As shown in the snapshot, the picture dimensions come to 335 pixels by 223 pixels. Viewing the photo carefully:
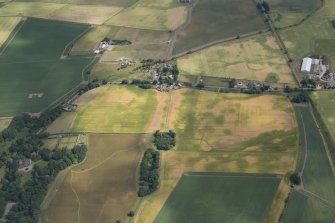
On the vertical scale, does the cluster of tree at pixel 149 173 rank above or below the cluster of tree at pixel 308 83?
below

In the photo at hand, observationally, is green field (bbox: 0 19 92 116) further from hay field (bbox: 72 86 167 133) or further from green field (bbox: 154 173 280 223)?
green field (bbox: 154 173 280 223)

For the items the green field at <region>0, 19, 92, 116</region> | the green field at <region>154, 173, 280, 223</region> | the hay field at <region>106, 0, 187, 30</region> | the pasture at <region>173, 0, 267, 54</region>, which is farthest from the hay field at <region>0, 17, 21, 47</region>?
the green field at <region>154, 173, 280, 223</region>

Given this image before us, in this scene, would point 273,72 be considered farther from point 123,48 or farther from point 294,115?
point 123,48

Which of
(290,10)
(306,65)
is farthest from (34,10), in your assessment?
(306,65)

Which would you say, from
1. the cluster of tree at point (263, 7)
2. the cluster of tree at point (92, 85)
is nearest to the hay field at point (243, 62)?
the cluster of tree at point (263, 7)

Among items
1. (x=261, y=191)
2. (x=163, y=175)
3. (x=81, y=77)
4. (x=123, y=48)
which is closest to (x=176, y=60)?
(x=123, y=48)

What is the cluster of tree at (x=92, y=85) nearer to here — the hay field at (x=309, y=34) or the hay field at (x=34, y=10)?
the hay field at (x=34, y=10)
